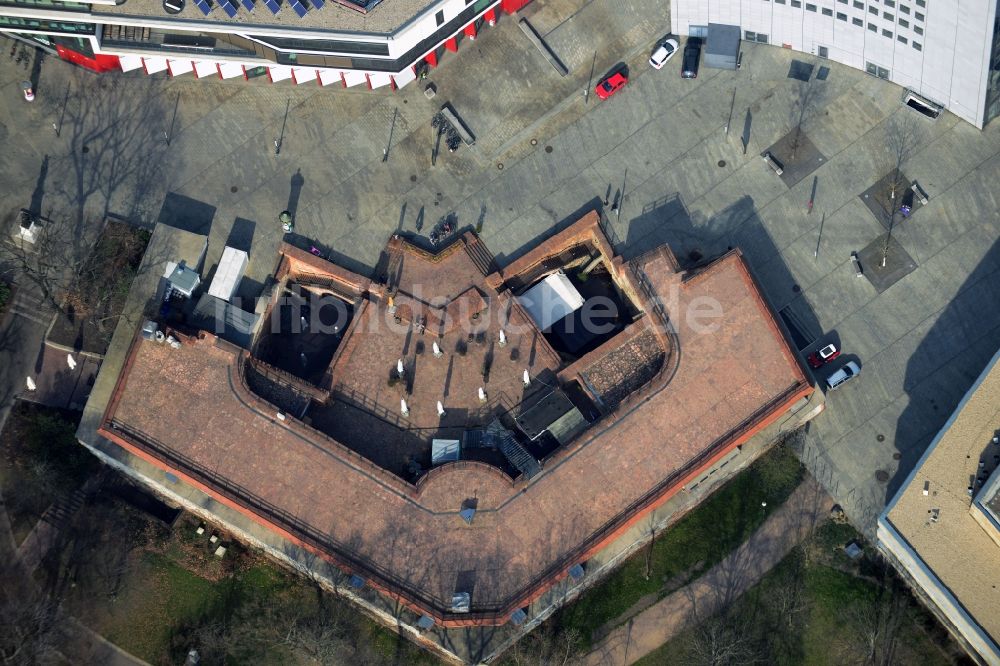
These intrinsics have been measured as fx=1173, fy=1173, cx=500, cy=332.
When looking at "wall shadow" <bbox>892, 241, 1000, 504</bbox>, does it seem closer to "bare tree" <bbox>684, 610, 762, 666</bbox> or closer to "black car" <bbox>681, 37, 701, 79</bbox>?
"bare tree" <bbox>684, 610, 762, 666</bbox>

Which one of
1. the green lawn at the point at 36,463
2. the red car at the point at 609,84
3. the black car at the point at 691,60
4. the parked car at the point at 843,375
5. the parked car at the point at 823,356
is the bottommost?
the green lawn at the point at 36,463

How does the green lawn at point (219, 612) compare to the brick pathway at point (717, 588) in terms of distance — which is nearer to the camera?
the green lawn at point (219, 612)

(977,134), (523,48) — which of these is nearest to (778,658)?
(977,134)

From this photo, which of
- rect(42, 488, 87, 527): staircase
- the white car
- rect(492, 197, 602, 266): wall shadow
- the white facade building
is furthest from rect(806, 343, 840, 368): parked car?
rect(42, 488, 87, 527): staircase

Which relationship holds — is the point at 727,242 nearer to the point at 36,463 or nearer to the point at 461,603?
the point at 461,603

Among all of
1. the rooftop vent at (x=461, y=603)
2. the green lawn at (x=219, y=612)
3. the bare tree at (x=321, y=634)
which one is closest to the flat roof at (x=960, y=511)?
the rooftop vent at (x=461, y=603)

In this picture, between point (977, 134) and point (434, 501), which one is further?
point (977, 134)

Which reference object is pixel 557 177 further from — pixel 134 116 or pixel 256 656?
pixel 256 656

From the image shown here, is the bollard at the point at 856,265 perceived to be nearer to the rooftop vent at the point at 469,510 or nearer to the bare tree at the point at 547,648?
the rooftop vent at the point at 469,510
